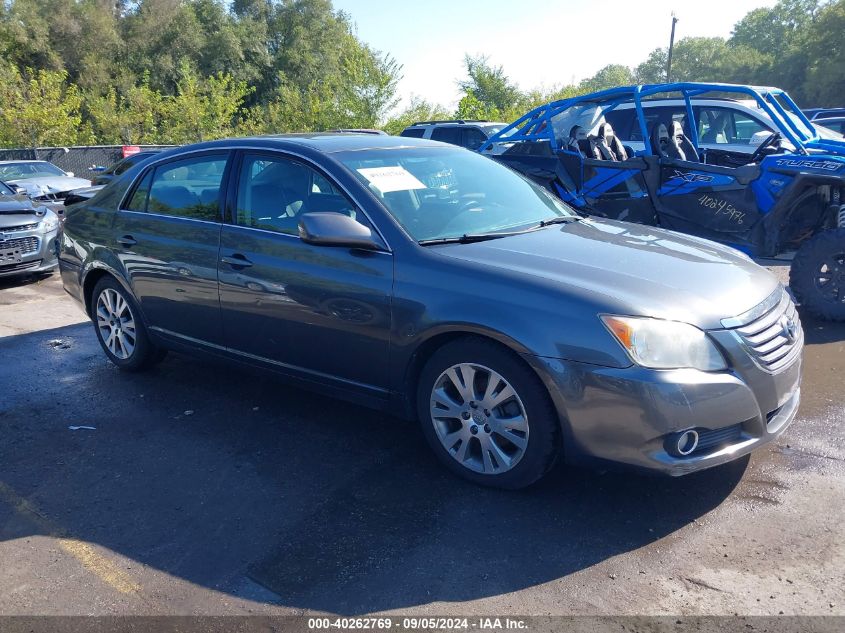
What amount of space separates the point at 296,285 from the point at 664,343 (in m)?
→ 1.99

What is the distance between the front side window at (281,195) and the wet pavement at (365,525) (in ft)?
4.07

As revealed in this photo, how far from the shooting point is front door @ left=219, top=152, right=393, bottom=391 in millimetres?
3852

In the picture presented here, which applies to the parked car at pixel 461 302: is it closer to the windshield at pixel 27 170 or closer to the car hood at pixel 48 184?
the car hood at pixel 48 184

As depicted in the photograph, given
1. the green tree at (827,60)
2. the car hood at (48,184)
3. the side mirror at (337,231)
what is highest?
the green tree at (827,60)

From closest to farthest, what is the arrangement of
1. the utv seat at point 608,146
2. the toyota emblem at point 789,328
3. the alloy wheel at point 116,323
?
1. the toyota emblem at point 789,328
2. the alloy wheel at point 116,323
3. the utv seat at point 608,146

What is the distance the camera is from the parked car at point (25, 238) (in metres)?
9.11

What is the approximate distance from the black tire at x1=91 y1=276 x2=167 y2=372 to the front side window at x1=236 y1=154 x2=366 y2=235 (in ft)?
4.41

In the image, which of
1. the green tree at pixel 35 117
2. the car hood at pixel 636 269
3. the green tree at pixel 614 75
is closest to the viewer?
the car hood at pixel 636 269

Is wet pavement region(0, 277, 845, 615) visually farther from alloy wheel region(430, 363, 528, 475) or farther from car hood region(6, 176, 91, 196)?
car hood region(6, 176, 91, 196)

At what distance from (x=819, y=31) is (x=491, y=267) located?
51.6m

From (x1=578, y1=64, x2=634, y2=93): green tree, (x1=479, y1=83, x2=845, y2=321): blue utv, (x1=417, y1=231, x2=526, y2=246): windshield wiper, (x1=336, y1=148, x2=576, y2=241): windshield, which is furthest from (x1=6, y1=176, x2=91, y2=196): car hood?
(x1=578, y1=64, x2=634, y2=93): green tree

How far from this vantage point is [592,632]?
103 inches

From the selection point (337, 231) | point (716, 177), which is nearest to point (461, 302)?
point (337, 231)

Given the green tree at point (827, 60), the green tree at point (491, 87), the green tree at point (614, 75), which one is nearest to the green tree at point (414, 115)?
the green tree at point (491, 87)
